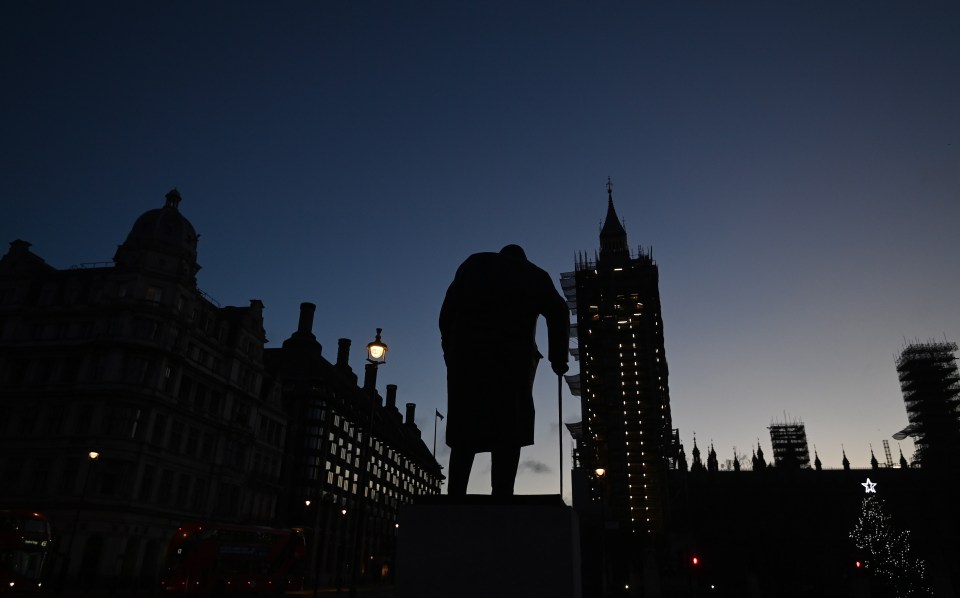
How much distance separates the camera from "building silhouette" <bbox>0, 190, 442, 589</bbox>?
40844mm

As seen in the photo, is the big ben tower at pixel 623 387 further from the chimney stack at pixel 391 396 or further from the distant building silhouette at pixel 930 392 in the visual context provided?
the distant building silhouette at pixel 930 392

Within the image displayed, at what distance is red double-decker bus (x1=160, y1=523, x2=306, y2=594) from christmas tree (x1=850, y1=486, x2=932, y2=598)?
54.7 m

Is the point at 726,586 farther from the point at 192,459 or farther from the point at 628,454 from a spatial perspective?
the point at 192,459

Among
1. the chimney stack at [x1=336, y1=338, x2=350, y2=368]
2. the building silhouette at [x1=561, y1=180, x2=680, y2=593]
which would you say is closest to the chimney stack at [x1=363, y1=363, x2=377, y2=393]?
the chimney stack at [x1=336, y1=338, x2=350, y2=368]

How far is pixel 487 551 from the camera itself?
225 inches

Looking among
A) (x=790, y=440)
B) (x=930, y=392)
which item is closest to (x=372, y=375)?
(x=930, y=392)

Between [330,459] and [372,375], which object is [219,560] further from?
[330,459]

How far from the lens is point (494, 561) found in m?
5.68

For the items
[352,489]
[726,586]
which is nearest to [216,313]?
[352,489]

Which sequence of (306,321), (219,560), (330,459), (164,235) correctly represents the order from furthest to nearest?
(306,321), (330,459), (164,235), (219,560)

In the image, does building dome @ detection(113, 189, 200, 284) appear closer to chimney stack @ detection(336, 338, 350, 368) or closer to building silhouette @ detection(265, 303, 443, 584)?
building silhouette @ detection(265, 303, 443, 584)

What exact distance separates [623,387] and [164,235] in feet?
201

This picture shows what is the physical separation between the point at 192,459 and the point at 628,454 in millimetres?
54600

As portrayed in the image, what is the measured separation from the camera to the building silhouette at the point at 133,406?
4084 centimetres
